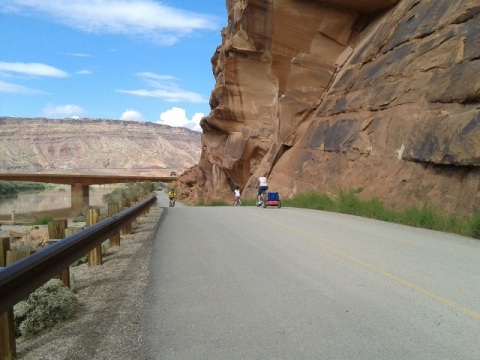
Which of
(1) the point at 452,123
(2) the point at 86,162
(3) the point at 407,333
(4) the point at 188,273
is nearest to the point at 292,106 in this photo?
(1) the point at 452,123

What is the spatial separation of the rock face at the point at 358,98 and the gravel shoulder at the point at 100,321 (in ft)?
34.7

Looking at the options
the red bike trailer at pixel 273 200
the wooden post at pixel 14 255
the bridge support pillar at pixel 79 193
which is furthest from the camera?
the bridge support pillar at pixel 79 193

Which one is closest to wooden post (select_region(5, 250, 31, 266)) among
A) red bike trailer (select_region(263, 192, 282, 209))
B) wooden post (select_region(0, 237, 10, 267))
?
wooden post (select_region(0, 237, 10, 267))

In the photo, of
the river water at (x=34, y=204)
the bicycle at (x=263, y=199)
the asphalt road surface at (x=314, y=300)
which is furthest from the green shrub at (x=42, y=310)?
the river water at (x=34, y=204)

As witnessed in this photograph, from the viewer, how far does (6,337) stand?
14.4ft

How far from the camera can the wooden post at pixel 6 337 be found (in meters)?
4.34

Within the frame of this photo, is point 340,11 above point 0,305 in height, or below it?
above

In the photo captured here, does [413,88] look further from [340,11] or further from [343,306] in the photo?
[343,306]

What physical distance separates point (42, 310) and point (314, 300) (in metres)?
3.20

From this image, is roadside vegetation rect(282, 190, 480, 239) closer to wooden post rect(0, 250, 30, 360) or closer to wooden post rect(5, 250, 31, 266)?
wooden post rect(5, 250, 31, 266)

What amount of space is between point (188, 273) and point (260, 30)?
31515mm

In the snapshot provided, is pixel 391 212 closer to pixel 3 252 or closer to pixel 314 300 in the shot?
pixel 314 300

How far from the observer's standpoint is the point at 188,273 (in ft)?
26.2

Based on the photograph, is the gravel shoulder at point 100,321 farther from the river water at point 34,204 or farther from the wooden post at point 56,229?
the river water at point 34,204
